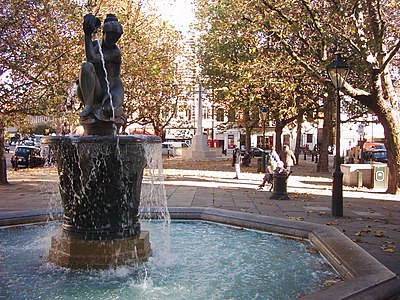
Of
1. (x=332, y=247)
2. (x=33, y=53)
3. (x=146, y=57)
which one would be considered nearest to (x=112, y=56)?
(x=332, y=247)

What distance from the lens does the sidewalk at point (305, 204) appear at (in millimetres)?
8039

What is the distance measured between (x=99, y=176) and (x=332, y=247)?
3569 mm

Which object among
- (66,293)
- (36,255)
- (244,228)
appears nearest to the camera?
(66,293)

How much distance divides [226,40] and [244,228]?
23.0 meters

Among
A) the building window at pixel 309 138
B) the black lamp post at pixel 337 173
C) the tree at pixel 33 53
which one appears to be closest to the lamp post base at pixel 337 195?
the black lamp post at pixel 337 173

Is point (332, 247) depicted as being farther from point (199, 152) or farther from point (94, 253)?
point (199, 152)

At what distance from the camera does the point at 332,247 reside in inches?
254

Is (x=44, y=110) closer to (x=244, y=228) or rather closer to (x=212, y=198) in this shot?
(x=212, y=198)

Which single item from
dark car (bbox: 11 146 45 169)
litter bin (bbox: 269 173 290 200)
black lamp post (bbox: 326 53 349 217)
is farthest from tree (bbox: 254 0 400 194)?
dark car (bbox: 11 146 45 169)

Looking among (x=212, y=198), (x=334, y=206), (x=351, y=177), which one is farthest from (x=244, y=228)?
(x=351, y=177)

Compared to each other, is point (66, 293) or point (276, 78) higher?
point (276, 78)

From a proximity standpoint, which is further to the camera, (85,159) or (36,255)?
(36,255)

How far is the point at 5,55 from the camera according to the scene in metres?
16.4

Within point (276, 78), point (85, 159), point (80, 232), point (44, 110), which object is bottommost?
point (80, 232)
